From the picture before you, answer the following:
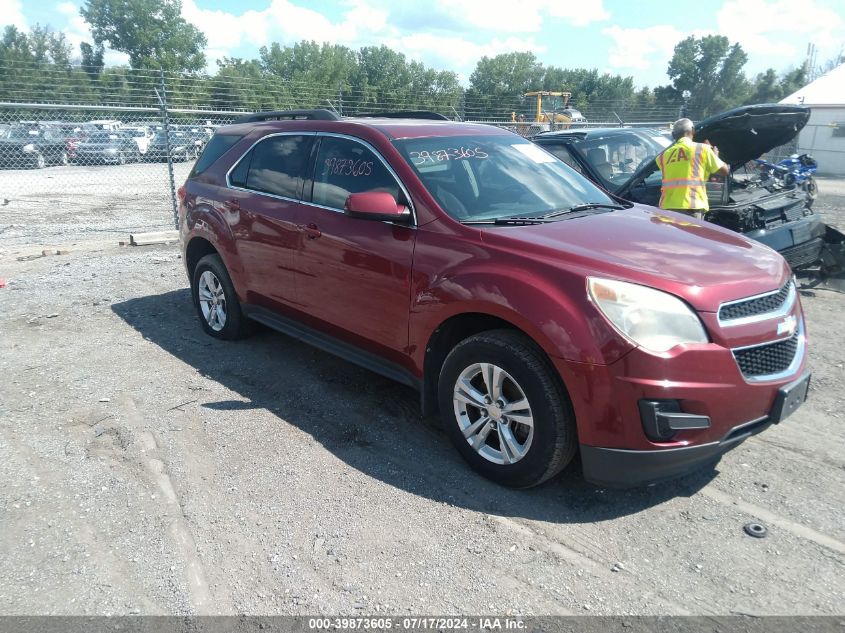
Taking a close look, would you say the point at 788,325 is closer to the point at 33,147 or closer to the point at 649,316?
the point at 649,316

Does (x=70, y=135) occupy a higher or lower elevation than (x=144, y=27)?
lower

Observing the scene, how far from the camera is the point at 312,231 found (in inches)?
176

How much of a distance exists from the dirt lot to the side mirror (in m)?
1.38

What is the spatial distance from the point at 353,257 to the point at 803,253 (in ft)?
16.4

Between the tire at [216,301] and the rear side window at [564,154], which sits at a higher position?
the rear side window at [564,154]

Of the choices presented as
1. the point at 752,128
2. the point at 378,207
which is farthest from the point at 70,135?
the point at 378,207

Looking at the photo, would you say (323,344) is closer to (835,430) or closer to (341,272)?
(341,272)

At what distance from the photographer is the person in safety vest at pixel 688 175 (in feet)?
21.4

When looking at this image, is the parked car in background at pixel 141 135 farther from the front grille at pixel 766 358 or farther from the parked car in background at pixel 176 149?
the front grille at pixel 766 358

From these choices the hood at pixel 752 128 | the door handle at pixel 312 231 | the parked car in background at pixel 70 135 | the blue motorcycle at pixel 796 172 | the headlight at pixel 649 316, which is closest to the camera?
the headlight at pixel 649 316

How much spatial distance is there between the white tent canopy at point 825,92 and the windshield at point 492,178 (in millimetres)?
28574

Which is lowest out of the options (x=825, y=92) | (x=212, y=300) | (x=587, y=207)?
(x=212, y=300)

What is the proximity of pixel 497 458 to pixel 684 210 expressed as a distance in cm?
419

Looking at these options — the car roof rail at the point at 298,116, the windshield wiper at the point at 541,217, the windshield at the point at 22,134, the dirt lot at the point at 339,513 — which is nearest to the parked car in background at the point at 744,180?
the dirt lot at the point at 339,513
